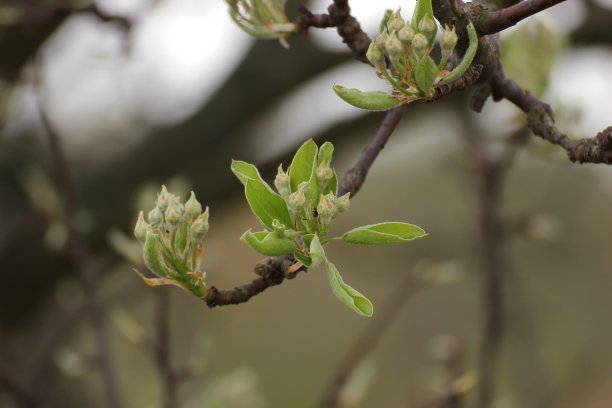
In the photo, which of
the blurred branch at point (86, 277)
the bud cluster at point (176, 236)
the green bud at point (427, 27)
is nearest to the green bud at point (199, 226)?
the bud cluster at point (176, 236)

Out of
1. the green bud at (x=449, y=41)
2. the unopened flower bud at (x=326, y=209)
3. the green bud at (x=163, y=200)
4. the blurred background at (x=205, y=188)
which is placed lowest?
the blurred background at (x=205, y=188)

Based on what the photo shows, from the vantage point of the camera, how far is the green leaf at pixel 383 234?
22.6 inches

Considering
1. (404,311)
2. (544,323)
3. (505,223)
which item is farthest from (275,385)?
(505,223)

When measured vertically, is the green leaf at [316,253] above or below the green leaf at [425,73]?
below

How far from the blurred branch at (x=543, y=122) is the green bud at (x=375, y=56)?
185 mm

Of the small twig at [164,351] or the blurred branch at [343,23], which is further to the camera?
the small twig at [164,351]

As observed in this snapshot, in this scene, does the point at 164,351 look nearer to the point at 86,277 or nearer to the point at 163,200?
the point at 86,277

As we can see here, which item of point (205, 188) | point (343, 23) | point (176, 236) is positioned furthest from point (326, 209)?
point (205, 188)

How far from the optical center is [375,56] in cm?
58

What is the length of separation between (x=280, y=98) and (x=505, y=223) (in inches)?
44.3

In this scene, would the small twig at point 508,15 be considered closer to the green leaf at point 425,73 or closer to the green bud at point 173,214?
the green leaf at point 425,73

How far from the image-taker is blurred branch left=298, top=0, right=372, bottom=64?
2.45 ft

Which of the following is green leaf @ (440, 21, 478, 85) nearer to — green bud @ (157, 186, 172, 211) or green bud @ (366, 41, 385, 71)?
green bud @ (366, 41, 385, 71)

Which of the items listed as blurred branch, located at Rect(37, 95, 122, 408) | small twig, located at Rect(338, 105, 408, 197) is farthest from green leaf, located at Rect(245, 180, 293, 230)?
blurred branch, located at Rect(37, 95, 122, 408)
